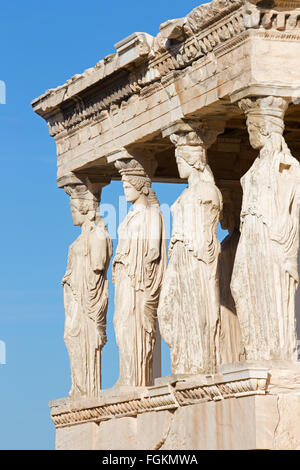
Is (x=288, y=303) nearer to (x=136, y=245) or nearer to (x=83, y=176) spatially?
(x=136, y=245)

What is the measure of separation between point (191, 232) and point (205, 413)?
2.43 metres

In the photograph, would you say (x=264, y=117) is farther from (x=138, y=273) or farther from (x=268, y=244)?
(x=138, y=273)

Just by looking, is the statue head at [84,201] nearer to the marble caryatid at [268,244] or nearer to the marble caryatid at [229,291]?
the marble caryatid at [229,291]

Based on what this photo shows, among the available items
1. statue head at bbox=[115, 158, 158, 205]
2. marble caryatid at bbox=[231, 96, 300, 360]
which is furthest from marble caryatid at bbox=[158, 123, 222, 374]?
statue head at bbox=[115, 158, 158, 205]

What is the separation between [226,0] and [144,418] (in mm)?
5490

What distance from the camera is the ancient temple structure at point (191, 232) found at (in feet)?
60.8

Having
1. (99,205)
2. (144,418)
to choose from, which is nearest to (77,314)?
(99,205)

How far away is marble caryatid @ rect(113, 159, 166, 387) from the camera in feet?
72.4

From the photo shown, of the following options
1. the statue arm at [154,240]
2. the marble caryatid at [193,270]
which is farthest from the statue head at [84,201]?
the marble caryatid at [193,270]

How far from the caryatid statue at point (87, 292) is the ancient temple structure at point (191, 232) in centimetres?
3

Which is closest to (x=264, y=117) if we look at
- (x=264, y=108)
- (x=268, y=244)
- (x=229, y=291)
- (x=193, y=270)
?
(x=264, y=108)

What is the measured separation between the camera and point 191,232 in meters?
20.2

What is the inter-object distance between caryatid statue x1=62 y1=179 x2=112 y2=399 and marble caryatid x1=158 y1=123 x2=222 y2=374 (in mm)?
3167

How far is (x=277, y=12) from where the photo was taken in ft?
61.4
